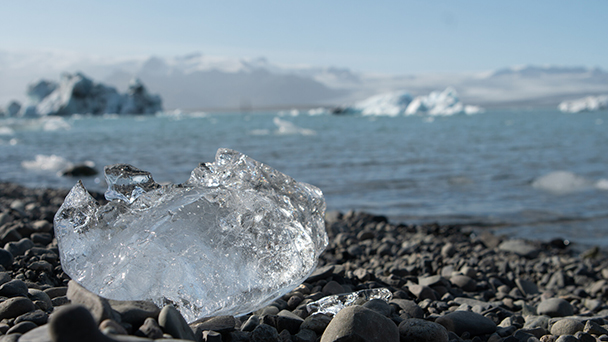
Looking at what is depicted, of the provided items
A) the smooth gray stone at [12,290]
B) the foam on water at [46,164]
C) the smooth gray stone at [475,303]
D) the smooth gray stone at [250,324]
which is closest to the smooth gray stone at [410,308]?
the smooth gray stone at [475,303]

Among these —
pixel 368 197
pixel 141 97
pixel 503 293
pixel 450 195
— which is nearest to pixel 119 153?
pixel 368 197

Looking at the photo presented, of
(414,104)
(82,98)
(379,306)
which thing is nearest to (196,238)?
(379,306)

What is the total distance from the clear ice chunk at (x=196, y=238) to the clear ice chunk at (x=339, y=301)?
18 centimetres

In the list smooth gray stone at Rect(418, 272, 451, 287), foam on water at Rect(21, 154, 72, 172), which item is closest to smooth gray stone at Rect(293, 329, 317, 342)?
smooth gray stone at Rect(418, 272, 451, 287)

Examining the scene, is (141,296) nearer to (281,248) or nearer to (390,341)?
(281,248)

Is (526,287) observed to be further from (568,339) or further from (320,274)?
(320,274)

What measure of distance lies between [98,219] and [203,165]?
0.53 metres

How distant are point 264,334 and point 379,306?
2.20 feet

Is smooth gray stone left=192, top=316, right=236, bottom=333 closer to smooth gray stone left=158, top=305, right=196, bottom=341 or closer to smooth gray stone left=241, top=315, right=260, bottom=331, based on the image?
smooth gray stone left=241, top=315, right=260, bottom=331

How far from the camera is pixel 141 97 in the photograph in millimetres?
74688

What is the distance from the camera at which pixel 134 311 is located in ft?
4.95

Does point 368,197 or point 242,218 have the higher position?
point 242,218

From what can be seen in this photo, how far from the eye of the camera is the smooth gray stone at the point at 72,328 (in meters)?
1.11

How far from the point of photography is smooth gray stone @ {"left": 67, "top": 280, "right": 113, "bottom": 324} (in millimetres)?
1396
